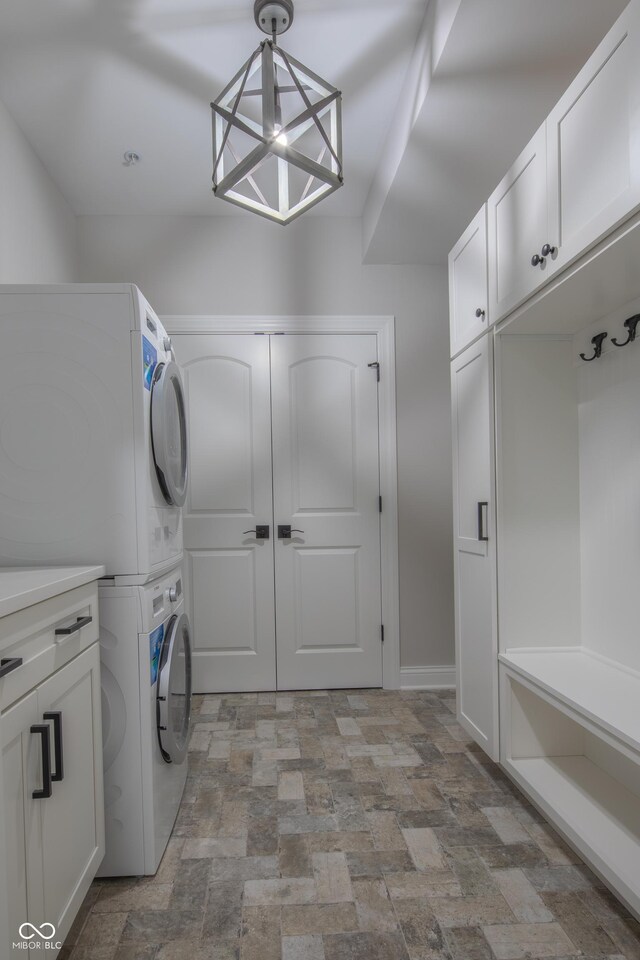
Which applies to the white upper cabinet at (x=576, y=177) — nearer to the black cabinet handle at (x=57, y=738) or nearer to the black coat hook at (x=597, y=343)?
the black coat hook at (x=597, y=343)

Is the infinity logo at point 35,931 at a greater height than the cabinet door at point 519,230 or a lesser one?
lesser

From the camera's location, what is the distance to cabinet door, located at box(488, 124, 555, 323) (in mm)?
1813

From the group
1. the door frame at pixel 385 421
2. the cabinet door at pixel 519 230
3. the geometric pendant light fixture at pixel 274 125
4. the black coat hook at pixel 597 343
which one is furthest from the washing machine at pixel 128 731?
the door frame at pixel 385 421

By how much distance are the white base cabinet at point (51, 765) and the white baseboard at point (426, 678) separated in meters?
2.24

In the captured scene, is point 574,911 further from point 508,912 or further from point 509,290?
point 509,290

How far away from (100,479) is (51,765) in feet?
2.51

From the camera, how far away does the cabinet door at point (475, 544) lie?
2.29 meters

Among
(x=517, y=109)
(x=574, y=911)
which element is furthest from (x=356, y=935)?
(x=517, y=109)

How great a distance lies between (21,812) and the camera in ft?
3.83

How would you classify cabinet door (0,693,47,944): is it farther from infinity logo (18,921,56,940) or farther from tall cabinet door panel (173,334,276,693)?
tall cabinet door panel (173,334,276,693)

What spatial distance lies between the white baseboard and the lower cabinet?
2.24 m

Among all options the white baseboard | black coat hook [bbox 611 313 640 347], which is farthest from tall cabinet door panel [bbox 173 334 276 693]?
black coat hook [bbox 611 313 640 347]

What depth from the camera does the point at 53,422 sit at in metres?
1.79

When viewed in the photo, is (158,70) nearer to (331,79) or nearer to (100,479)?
(331,79)
